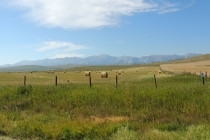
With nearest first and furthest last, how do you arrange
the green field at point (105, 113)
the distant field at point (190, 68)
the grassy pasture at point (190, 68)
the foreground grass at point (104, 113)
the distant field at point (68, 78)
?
1. the green field at point (105, 113)
2. the foreground grass at point (104, 113)
3. the distant field at point (68, 78)
4. the grassy pasture at point (190, 68)
5. the distant field at point (190, 68)

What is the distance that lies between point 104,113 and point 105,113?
0.21 ft

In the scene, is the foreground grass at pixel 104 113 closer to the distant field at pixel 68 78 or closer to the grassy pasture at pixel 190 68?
the distant field at pixel 68 78

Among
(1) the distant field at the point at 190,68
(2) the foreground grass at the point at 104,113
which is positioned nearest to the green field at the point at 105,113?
(2) the foreground grass at the point at 104,113

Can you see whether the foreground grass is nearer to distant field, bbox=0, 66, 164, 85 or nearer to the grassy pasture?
distant field, bbox=0, 66, 164, 85

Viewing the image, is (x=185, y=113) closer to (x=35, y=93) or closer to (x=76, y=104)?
(x=76, y=104)

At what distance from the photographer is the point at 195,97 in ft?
77.8

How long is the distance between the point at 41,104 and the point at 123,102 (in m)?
5.60

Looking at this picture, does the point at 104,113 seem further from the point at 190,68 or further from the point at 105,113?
the point at 190,68

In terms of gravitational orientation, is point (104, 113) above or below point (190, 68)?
below

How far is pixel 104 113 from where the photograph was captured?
22781 mm

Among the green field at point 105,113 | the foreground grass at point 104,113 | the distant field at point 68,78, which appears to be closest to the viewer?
the green field at point 105,113

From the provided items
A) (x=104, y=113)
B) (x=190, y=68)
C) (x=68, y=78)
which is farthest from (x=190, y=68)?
(x=104, y=113)

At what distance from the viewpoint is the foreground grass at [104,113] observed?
15828mm

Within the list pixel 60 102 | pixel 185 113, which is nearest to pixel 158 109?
pixel 185 113
